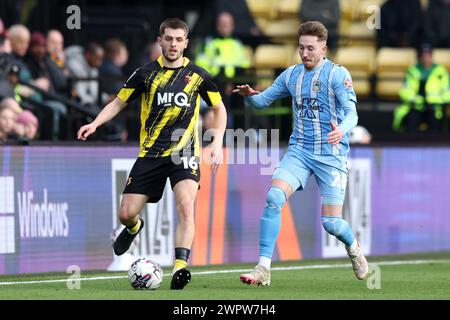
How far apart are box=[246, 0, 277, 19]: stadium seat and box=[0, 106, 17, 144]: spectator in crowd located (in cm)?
832

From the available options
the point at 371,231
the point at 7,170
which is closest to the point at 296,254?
the point at 371,231

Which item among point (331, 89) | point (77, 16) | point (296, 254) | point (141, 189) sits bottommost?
point (296, 254)

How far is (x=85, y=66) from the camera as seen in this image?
17.7 metres

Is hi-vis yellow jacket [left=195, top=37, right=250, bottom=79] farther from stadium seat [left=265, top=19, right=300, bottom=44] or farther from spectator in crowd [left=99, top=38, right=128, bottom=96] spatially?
stadium seat [left=265, top=19, right=300, bottom=44]

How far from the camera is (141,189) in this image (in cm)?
1124

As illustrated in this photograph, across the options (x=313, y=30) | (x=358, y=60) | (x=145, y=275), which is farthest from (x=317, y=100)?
(x=358, y=60)

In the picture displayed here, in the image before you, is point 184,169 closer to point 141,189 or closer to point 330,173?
point 141,189

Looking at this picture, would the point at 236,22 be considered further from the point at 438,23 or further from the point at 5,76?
the point at 5,76

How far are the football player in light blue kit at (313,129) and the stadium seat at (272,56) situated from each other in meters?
9.69

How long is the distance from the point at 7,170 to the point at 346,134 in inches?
151

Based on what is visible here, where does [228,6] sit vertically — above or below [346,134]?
above

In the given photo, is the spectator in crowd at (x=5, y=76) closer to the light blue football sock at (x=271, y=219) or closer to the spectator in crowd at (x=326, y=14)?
the light blue football sock at (x=271, y=219)

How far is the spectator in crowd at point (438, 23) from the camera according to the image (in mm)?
22641

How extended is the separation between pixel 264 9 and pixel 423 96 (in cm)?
356
